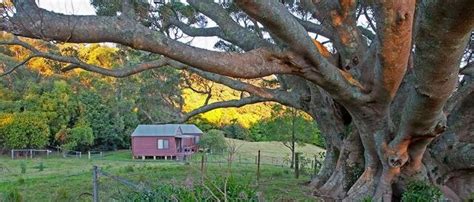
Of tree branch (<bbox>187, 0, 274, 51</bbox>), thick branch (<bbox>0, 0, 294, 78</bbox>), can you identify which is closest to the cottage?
tree branch (<bbox>187, 0, 274, 51</bbox>)

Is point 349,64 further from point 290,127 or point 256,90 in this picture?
point 290,127

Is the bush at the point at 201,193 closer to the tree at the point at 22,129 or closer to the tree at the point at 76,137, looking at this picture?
the tree at the point at 76,137

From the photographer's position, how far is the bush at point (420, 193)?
6231mm

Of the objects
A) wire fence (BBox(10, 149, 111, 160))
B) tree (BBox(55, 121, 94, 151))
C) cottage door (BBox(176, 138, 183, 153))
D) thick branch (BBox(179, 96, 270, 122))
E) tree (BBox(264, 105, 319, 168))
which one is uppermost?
thick branch (BBox(179, 96, 270, 122))

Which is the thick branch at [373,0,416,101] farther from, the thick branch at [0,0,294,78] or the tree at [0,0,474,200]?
the thick branch at [0,0,294,78]

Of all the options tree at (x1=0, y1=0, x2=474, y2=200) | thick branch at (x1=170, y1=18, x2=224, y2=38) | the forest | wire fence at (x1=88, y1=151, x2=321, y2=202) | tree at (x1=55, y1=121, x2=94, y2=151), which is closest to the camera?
tree at (x1=0, y1=0, x2=474, y2=200)

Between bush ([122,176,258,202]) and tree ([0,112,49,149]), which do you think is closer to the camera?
bush ([122,176,258,202])

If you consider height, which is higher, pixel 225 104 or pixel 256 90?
pixel 256 90

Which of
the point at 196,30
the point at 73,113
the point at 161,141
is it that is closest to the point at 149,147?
the point at 161,141

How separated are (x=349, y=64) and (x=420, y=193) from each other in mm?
2162

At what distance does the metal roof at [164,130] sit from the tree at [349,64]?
2072 centimetres

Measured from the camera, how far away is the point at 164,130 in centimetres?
3050

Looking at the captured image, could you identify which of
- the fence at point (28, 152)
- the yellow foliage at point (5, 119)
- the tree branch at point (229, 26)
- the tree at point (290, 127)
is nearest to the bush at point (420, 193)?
the tree branch at point (229, 26)

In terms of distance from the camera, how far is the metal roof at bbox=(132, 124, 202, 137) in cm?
→ 2964
